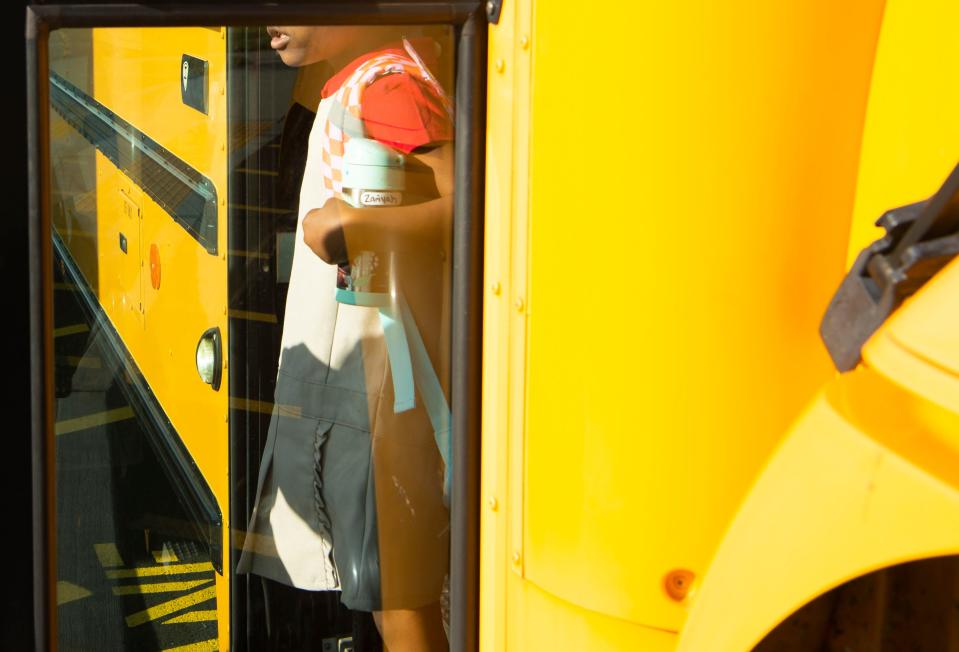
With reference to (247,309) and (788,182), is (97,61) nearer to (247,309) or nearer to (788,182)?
(247,309)

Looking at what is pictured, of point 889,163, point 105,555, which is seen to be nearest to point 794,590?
point 889,163

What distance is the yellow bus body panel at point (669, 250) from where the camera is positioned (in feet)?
3.47

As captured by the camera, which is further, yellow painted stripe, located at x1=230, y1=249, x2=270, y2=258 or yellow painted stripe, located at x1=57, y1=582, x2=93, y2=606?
yellow painted stripe, located at x1=230, y1=249, x2=270, y2=258

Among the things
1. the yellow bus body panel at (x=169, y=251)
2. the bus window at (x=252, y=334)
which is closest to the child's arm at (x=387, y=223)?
the bus window at (x=252, y=334)

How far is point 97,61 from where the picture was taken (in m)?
1.27

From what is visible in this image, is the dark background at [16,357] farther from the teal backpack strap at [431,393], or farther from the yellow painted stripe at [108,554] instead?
the teal backpack strap at [431,393]

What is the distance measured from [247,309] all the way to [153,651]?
53 centimetres

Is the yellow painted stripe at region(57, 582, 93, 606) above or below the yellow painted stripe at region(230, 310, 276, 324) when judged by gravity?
below

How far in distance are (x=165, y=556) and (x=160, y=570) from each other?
1.0 inches

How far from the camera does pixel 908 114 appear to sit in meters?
1.03

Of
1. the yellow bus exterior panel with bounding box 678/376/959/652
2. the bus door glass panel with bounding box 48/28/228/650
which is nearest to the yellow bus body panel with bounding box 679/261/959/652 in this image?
the yellow bus exterior panel with bounding box 678/376/959/652

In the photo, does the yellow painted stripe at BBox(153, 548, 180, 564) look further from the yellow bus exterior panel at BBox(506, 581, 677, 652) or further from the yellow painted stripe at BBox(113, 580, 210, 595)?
the yellow bus exterior panel at BBox(506, 581, 677, 652)

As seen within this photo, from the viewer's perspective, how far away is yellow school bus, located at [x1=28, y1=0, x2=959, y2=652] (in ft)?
2.96

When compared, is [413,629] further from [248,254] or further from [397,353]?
[248,254]
